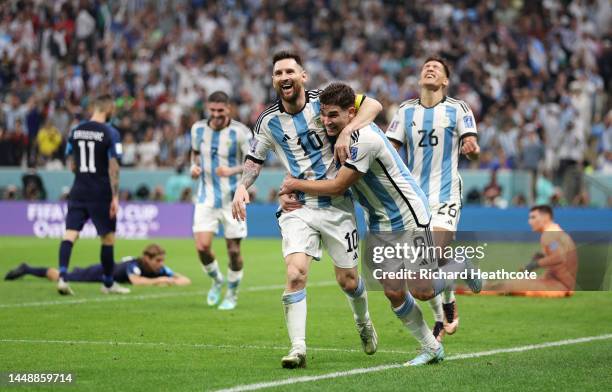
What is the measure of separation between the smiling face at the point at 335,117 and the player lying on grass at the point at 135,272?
759 centimetres

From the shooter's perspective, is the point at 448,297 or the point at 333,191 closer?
the point at 333,191

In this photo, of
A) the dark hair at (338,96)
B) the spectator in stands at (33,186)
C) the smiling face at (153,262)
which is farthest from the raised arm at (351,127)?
the spectator in stands at (33,186)

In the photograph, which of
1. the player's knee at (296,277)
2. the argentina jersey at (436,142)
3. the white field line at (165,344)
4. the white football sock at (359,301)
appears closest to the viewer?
the player's knee at (296,277)

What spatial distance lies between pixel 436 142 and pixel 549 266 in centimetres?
454

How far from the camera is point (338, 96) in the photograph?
27.9 feet

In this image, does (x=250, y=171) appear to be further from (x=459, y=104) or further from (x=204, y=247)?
(x=204, y=247)

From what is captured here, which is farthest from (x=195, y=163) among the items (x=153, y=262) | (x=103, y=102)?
(x=153, y=262)

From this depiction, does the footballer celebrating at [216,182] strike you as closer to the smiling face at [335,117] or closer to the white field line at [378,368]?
the white field line at [378,368]

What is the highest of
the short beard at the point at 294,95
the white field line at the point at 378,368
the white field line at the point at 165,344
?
the short beard at the point at 294,95

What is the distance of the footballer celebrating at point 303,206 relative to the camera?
8.74 meters

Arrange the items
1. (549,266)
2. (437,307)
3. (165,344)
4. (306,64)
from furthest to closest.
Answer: (306,64)
(549,266)
(437,307)
(165,344)

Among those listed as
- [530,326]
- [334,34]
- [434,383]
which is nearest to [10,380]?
[434,383]

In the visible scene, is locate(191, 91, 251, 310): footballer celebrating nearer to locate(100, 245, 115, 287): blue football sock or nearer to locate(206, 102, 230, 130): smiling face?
locate(206, 102, 230, 130): smiling face

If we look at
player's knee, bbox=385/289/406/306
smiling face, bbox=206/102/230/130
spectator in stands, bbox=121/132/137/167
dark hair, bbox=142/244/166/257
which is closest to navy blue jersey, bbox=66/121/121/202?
dark hair, bbox=142/244/166/257
